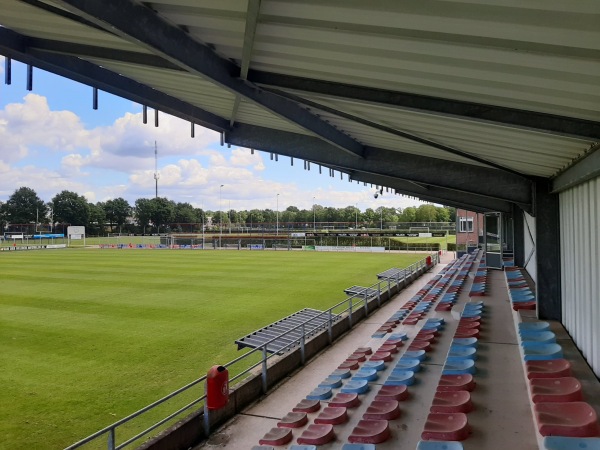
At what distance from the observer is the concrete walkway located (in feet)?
17.3

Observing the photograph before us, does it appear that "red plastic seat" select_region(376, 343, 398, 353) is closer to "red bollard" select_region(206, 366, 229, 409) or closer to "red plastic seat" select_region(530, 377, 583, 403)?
"red bollard" select_region(206, 366, 229, 409)

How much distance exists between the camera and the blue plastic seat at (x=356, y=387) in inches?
286

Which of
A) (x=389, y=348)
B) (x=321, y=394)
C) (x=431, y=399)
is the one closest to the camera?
(x=431, y=399)

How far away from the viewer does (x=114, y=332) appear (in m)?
14.9

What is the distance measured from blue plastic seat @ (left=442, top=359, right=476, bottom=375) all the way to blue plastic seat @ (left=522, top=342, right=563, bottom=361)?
798 millimetres

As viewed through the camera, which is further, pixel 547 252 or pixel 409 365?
pixel 547 252

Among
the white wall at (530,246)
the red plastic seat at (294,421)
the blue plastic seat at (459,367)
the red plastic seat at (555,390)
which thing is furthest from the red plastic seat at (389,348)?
the white wall at (530,246)

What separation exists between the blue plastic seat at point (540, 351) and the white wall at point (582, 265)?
0.36 m

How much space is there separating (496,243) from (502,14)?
1884 cm

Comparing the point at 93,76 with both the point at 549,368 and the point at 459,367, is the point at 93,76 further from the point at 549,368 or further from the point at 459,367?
the point at 549,368

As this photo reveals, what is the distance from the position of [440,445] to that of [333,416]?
1932 mm

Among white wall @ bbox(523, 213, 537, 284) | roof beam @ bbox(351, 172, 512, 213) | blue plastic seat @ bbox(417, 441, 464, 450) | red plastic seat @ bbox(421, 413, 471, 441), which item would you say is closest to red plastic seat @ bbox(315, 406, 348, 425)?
red plastic seat @ bbox(421, 413, 471, 441)

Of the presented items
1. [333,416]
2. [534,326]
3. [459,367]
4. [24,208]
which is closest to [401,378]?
[459,367]

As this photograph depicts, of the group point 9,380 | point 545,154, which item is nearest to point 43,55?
point 545,154
